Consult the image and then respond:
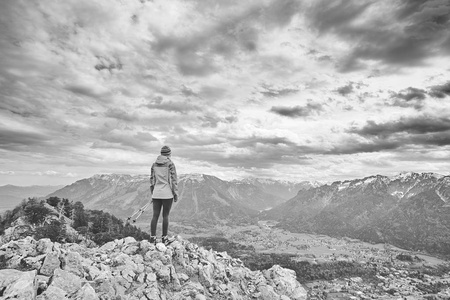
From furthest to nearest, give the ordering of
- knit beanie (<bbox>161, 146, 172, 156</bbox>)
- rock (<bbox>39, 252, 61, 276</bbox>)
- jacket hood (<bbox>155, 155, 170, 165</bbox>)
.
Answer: knit beanie (<bbox>161, 146, 172, 156</bbox>), jacket hood (<bbox>155, 155, 170, 165</bbox>), rock (<bbox>39, 252, 61, 276</bbox>)

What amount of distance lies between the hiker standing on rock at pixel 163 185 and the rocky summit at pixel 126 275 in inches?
109

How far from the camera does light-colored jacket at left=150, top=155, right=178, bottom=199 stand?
19016 millimetres

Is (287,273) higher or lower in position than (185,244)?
lower

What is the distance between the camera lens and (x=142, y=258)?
18.7 meters

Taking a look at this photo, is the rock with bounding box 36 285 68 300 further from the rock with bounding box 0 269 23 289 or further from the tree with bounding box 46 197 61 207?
the tree with bounding box 46 197 61 207

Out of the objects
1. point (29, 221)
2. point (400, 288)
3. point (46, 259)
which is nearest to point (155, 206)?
point (46, 259)

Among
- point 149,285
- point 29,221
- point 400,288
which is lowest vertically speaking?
point 400,288

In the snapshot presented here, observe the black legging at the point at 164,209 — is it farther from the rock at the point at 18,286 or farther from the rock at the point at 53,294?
the rock at the point at 18,286

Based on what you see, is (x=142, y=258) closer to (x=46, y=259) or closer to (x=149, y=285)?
(x=149, y=285)

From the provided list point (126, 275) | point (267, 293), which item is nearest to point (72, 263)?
point (126, 275)

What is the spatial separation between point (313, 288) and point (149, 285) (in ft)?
635

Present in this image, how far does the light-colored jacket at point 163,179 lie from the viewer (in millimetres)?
19016

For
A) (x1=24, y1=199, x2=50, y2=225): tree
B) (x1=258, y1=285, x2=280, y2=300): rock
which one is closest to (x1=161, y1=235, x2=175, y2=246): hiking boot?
(x1=258, y1=285, x2=280, y2=300): rock

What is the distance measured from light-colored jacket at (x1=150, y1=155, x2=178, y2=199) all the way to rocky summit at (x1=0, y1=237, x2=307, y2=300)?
14.0 ft
